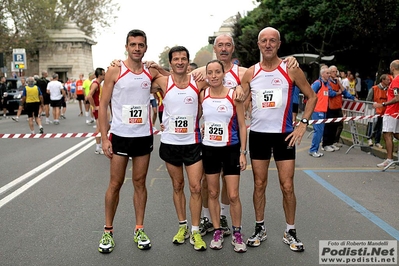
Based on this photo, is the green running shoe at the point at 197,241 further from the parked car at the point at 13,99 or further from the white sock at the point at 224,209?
the parked car at the point at 13,99

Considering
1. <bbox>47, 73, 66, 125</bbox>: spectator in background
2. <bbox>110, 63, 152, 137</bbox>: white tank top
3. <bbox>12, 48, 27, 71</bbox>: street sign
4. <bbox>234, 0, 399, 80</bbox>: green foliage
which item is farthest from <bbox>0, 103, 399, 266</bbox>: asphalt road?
<bbox>12, 48, 27, 71</bbox>: street sign

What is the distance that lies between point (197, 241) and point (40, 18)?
44732 millimetres

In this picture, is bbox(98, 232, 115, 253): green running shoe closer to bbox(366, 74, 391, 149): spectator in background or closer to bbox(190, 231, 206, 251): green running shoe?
bbox(190, 231, 206, 251): green running shoe

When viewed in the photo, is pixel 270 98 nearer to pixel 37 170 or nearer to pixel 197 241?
pixel 197 241

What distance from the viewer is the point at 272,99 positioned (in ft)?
14.9

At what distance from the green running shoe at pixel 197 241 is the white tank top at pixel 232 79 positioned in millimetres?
1566

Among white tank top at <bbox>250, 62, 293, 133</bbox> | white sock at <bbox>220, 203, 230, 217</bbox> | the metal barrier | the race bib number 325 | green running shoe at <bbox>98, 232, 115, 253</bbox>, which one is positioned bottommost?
green running shoe at <bbox>98, 232, 115, 253</bbox>

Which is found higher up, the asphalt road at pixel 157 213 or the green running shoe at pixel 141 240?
the green running shoe at pixel 141 240

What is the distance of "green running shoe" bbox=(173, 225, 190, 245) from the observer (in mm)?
4668

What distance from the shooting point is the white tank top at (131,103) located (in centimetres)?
449

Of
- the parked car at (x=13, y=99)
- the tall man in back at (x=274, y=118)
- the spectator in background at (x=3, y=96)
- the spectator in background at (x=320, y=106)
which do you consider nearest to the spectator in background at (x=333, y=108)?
the spectator in background at (x=320, y=106)

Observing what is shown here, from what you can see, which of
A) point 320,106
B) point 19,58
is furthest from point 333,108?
point 19,58

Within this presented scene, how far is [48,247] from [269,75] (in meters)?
2.83

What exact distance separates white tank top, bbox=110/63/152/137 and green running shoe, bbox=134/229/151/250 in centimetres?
102
